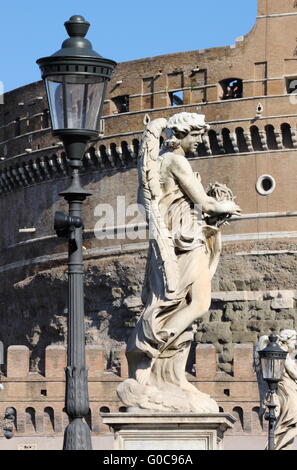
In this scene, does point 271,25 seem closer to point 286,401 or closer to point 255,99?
point 255,99

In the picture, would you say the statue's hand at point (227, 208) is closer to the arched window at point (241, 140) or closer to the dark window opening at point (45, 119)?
the arched window at point (241, 140)

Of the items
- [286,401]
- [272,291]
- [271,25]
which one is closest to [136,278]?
[272,291]

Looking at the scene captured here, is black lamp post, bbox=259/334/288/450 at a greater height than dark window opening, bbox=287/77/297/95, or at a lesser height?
lesser

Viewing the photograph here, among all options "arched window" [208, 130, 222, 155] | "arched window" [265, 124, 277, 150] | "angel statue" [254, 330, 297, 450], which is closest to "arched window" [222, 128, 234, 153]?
"arched window" [208, 130, 222, 155]

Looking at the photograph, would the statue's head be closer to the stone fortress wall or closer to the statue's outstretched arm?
the statue's outstretched arm

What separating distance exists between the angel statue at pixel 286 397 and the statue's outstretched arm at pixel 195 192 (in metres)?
3.99

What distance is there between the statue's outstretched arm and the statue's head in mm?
180

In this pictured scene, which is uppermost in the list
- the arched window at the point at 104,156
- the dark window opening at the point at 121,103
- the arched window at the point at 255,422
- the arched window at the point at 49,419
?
the dark window opening at the point at 121,103

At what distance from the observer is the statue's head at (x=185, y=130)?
9773mm

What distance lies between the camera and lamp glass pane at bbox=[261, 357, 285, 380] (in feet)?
43.7

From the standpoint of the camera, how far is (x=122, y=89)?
43531mm

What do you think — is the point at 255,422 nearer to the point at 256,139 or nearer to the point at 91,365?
the point at 91,365

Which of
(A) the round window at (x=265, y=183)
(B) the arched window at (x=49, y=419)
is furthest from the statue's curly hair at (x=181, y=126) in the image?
(A) the round window at (x=265, y=183)

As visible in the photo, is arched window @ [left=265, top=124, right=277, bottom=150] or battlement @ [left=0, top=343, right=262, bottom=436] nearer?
battlement @ [left=0, top=343, right=262, bottom=436]
